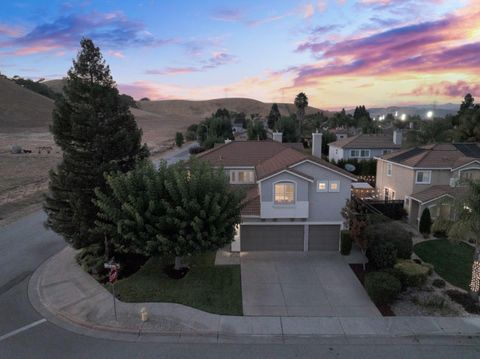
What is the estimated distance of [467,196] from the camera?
555 inches

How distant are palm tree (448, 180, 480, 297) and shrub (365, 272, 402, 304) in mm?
3365

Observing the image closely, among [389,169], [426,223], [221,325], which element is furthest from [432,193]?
[221,325]

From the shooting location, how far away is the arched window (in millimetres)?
18672

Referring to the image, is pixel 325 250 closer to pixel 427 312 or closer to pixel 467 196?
pixel 427 312

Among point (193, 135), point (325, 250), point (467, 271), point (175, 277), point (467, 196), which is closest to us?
point (467, 196)

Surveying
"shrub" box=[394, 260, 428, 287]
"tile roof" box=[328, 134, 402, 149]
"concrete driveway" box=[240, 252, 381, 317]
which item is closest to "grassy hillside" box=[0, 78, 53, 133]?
"tile roof" box=[328, 134, 402, 149]

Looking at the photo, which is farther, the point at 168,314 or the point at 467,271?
the point at 467,271

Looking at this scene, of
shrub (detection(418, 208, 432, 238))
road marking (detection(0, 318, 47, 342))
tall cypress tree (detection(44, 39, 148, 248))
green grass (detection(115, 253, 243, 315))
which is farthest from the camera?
shrub (detection(418, 208, 432, 238))

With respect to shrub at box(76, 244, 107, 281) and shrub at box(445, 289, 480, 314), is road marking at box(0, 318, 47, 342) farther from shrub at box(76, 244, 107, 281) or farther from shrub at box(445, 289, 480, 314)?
shrub at box(445, 289, 480, 314)

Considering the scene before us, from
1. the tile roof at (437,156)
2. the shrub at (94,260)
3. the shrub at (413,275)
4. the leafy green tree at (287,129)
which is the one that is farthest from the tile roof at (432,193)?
the leafy green tree at (287,129)

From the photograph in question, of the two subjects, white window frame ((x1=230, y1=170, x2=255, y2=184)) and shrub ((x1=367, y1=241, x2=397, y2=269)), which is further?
white window frame ((x1=230, y1=170, x2=255, y2=184))

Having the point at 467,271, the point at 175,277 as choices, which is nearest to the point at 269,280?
the point at 175,277

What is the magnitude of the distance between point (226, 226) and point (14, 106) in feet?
515

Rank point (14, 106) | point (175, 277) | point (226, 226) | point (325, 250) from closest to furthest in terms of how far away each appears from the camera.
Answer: point (226, 226), point (175, 277), point (325, 250), point (14, 106)
